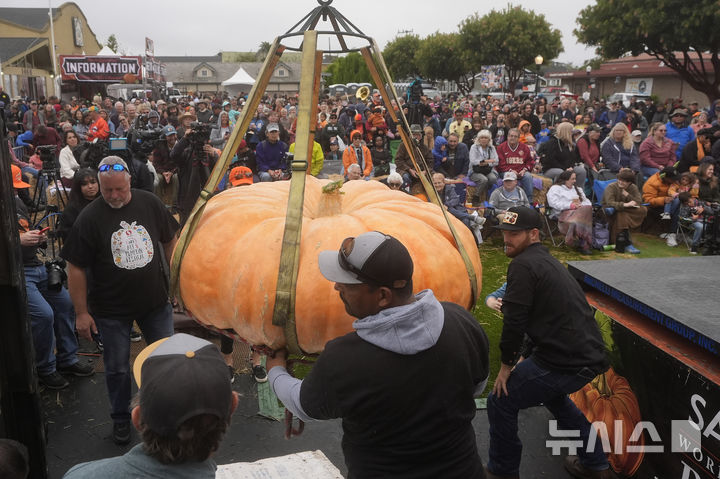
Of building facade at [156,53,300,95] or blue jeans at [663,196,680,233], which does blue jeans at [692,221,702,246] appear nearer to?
blue jeans at [663,196,680,233]

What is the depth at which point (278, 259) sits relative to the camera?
2006mm

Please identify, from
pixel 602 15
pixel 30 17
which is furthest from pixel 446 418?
pixel 30 17

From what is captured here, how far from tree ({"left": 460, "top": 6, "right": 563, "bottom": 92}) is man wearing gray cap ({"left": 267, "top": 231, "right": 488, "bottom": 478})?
42494 mm

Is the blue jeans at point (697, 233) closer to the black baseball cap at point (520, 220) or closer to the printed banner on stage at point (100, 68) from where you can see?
the black baseball cap at point (520, 220)

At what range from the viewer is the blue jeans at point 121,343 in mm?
3568

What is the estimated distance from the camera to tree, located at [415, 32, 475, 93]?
4794 cm

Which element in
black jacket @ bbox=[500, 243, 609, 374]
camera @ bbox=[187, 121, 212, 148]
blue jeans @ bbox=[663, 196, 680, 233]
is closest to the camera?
black jacket @ bbox=[500, 243, 609, 374]

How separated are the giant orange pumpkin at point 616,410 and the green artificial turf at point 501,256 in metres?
1.75

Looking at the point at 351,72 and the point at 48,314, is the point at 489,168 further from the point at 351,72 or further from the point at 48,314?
the point at 351,72

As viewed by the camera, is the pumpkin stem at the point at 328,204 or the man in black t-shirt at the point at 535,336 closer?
the pumpkin stem at the point at 328,204

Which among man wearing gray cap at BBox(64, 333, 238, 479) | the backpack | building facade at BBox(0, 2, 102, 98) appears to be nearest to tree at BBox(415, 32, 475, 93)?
building facade at BBox(0, 2, 102, 98)

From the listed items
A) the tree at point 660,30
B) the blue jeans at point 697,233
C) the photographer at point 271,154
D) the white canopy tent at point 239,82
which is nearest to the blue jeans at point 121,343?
the photographer at point 271,154

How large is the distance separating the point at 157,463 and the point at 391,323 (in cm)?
76

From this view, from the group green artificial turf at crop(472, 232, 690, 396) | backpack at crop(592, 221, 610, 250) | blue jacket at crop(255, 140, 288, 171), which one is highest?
blue jacket at crop(255, 140, 288, 171)
